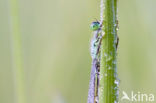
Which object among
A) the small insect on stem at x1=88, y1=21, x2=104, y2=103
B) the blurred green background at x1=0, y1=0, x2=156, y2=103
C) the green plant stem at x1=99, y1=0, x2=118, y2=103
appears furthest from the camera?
the blurred green background at x1=0, y1=0, x2=156, y2=103

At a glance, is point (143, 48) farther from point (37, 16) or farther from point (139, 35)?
point (37, 16)

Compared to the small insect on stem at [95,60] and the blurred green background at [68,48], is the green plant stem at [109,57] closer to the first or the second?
the small insect on stem at [95,60]

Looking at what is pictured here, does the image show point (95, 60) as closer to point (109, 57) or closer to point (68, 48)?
point (109, 57)

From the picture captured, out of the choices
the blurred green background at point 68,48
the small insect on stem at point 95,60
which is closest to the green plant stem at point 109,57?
the small insect on stem at point 95,60

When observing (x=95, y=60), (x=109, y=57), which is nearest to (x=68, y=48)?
(x=95, y=60)

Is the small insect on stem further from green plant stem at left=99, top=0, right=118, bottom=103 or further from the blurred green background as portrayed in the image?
the blurred green background

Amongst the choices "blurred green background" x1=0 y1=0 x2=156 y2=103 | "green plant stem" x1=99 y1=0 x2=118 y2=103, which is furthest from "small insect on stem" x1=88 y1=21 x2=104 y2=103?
"blurred green background" x1=0 y1=0 x2=156 y2=103

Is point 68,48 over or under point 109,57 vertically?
over
